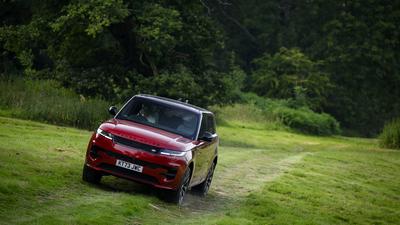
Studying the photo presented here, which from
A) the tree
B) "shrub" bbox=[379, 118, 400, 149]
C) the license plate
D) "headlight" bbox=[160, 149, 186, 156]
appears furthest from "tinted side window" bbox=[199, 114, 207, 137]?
the tree

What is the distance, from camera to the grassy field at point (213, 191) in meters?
12.4

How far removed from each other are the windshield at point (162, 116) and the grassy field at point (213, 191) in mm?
1384

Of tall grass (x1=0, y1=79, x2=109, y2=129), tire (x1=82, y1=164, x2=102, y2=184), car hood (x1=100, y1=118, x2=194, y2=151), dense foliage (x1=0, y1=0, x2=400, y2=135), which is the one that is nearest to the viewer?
car hood (x1=100, y1=118, x2=194, y2=151)

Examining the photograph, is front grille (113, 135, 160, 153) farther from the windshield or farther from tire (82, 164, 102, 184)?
the windshield

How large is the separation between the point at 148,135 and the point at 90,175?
1.42m

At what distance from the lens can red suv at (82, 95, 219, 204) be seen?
1427cm

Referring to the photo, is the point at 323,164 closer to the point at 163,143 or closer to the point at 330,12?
the point at 163,143

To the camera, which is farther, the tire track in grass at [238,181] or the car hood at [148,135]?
the tire track in grass at [238,181]

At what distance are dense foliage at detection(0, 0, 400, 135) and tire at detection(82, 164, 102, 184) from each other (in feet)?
55.7

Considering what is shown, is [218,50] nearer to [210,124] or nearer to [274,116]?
[274,116]

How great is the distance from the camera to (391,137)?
3941cm

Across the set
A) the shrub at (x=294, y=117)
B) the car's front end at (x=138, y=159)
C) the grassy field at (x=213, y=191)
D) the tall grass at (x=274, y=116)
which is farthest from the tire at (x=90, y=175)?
the shrub at (x=294, y=117)

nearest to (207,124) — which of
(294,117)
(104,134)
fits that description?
(104,134)

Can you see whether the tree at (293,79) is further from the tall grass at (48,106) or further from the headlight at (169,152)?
the headlight at (169,152)
